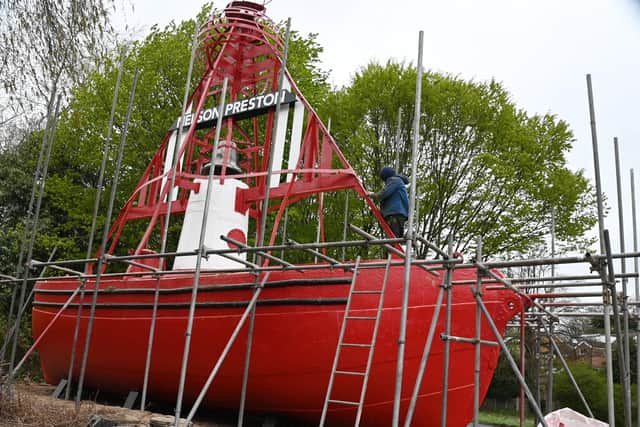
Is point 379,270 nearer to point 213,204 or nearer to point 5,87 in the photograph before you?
point 213,204

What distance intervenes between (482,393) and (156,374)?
5.07 meters

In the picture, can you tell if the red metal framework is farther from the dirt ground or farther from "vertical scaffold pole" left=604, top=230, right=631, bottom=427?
"vertical scaffold pole" left=604, top=230, right=631, bottom=427

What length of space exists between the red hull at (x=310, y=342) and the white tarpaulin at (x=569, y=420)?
1.21 metres

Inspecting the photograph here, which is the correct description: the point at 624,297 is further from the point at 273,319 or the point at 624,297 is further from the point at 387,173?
→ the point at 273,319

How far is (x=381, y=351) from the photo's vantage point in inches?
299

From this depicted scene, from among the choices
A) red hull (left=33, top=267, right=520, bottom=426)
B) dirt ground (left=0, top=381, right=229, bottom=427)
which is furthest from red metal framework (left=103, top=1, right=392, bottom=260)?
dirt ground (left=0, top=381, right=229, bottom=427)

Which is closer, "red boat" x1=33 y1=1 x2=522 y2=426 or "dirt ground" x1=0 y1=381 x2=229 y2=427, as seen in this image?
"dirt ground" x1=0 y1=381 x2=229 y2=427

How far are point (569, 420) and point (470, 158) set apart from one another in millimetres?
10648

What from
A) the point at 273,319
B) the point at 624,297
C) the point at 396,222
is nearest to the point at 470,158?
the point at 396,222

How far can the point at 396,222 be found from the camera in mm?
8508

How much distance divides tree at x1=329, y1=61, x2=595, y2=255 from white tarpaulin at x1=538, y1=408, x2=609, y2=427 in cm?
936

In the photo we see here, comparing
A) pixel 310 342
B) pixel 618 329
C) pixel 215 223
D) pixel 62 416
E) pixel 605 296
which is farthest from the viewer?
pixel 215 223

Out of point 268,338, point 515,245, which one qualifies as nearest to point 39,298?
point 268,338

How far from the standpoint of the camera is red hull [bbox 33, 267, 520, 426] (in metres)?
7.61
